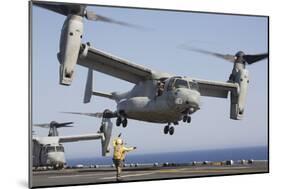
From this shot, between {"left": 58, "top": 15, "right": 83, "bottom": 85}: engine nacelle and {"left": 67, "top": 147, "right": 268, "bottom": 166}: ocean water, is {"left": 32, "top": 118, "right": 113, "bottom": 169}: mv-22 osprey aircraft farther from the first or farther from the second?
{"left": 58, "top": 15, "right": 83, "bottom": 85}: engine nacelle

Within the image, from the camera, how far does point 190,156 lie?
24.5ft

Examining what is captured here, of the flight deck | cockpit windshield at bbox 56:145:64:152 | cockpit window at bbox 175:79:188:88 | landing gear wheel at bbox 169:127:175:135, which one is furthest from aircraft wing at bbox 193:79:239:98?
cockpit windshield at bbox 56:145:64:152

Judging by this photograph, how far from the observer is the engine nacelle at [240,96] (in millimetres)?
7711

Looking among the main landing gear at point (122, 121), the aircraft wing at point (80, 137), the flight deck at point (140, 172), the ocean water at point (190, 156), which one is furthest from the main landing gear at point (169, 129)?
the aircraft wing at point (80, 137)

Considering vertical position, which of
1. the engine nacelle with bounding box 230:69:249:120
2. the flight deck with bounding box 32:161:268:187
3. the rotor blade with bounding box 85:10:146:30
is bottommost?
the flight deck with bounding box 32:161:268:187

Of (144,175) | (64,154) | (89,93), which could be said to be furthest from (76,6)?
(144,175)

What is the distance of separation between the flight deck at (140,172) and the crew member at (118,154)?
0.06 m

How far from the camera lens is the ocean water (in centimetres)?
699

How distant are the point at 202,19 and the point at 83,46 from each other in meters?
1.60

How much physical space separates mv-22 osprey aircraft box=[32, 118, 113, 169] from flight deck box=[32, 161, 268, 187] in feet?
0.35

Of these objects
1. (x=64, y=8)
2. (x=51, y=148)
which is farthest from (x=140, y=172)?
(x=64, y=8)

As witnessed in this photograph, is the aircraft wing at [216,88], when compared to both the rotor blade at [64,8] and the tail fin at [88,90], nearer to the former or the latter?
the tail fin at [88,90]
